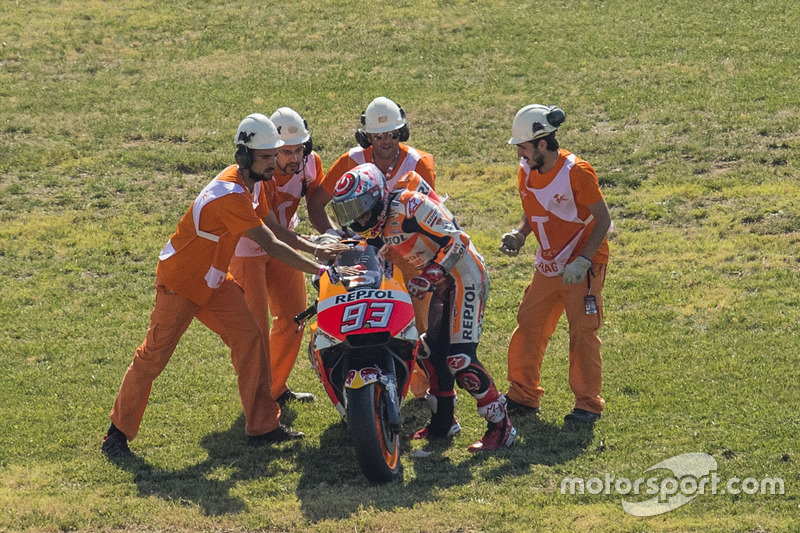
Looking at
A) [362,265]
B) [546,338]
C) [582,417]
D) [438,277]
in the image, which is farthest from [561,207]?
[362,265]

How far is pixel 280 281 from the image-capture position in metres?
8.77

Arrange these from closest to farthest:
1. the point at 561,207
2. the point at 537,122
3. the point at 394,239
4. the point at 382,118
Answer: the point at 394,239 → the point at 537,122 → the point at 561,207 → the point at 382,118

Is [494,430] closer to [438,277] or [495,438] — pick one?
[495,438]

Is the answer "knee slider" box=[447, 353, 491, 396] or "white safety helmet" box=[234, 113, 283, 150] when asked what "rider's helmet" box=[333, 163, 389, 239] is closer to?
"white safety helmet" box=[234, 113, 283, 150]

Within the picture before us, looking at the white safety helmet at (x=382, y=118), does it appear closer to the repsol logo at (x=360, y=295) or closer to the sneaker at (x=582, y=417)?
the repsol logo at (x=360, y=295)

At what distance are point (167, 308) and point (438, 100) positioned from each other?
470 inches

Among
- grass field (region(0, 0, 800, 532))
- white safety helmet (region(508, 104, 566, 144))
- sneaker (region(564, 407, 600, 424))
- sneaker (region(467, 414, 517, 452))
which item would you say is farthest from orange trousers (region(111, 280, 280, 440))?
white safety helmet (region(508, 104, 566, 144))

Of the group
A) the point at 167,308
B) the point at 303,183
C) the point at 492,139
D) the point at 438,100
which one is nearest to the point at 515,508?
the point at 167,308

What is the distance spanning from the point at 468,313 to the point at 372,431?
1332 mm

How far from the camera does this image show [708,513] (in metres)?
6.28

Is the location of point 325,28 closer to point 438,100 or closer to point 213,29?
point 213,29

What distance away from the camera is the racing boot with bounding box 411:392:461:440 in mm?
7844

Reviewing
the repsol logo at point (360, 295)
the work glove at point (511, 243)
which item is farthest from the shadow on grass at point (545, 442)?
the repsol logo at point (360, 295)

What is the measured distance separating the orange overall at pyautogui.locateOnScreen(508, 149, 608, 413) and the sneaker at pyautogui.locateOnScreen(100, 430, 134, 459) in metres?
3.11
